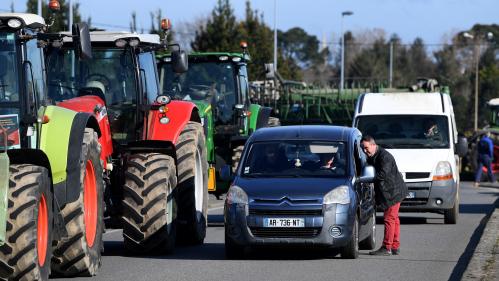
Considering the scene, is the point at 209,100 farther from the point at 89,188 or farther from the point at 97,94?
the point at 89,188

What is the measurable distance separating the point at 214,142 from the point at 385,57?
105 meters

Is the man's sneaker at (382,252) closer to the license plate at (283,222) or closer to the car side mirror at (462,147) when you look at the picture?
the license plate at (283,222)

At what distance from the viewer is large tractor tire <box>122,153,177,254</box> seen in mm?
15203

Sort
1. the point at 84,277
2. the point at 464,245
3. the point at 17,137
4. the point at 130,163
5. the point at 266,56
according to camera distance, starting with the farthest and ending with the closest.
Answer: the point at 266,56
the point at 464,245
the point at 130,163
the point at 84,277
the point at 17,137

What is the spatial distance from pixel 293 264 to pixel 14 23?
478 cm

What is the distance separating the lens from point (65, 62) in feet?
52.7

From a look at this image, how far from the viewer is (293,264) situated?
15102 mm

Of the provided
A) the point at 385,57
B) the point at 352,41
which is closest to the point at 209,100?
the point at 385,57

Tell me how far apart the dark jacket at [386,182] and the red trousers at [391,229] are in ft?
0.29

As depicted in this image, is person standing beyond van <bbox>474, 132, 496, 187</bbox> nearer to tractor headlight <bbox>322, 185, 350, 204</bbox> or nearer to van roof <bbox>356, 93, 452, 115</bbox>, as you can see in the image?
van roof <bbox>356, 93, 452, 115</bbox>

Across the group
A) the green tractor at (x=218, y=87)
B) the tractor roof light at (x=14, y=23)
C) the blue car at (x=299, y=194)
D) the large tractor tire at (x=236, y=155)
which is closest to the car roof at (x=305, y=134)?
the blue car at (x=299, y=194)

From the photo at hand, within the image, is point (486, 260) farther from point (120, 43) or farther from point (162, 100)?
point (120, 43)

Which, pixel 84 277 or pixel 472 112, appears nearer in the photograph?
pixel 84 277

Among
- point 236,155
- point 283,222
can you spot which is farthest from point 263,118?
point 283,222
